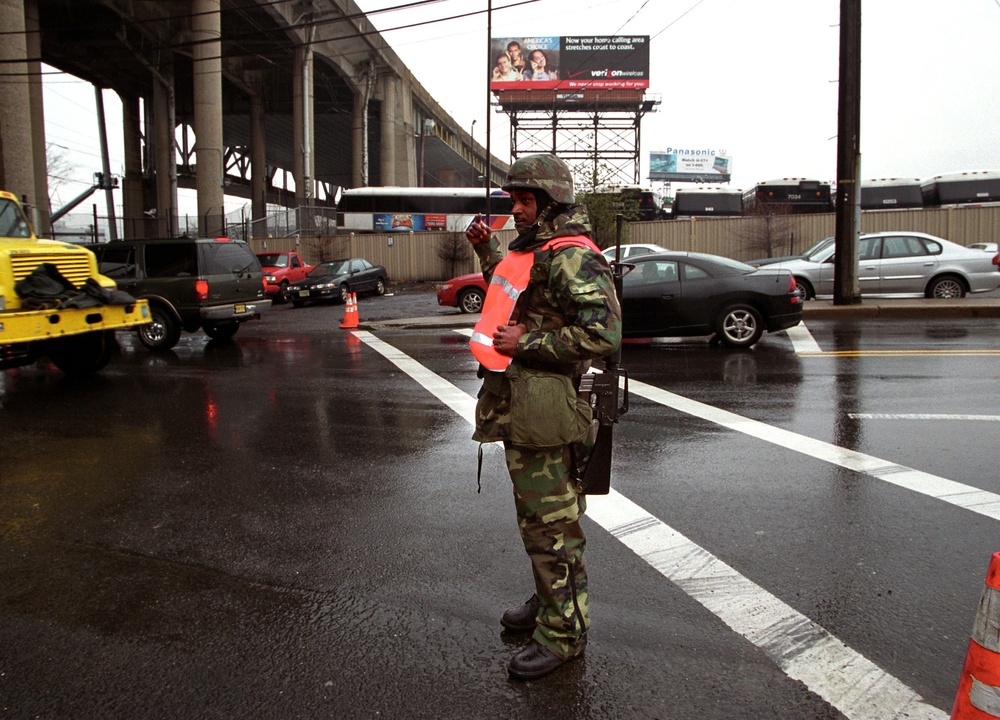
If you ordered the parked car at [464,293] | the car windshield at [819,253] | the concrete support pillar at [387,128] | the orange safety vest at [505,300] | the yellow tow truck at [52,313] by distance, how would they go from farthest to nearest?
the concrete support pillar at [387,128] → the parked car at [464,293] → the car windshield at [819,253] → the yellow tow truck at [52,313] → the orange safety vest at [505,300]

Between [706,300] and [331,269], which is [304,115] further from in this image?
[706,300]

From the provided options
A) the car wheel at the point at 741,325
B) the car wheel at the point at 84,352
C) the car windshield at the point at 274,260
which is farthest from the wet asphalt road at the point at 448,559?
the car windshield at the point at 274,260

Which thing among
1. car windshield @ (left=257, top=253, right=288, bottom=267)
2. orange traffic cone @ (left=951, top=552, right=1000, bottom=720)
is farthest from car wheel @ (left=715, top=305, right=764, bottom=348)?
car windshield @ (left=257, top=253, right=288, bottom=267)

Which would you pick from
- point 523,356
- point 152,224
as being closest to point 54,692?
point 523,356

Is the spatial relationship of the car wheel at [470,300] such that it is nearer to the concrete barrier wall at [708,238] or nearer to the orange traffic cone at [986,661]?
the concrete barrier wall at [708,238]

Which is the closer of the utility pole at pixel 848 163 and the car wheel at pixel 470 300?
the utility pole at pixel 848 163

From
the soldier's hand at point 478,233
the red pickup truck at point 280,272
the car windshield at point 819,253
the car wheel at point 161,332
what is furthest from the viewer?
the red pickup truck at point 280,272

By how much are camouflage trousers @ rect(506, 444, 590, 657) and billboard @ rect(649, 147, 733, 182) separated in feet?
315

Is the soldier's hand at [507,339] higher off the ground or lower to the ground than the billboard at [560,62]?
lower

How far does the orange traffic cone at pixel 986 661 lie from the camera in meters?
2.05

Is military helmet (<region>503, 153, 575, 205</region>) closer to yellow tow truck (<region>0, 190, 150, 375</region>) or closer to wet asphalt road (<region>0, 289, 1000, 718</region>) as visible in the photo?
wet asphalt road (<region>0, 289, 1000, 718</region>)

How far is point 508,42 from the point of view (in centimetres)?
6384

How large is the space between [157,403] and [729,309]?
7.82 meters

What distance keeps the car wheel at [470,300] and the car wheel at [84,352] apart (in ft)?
30.6
